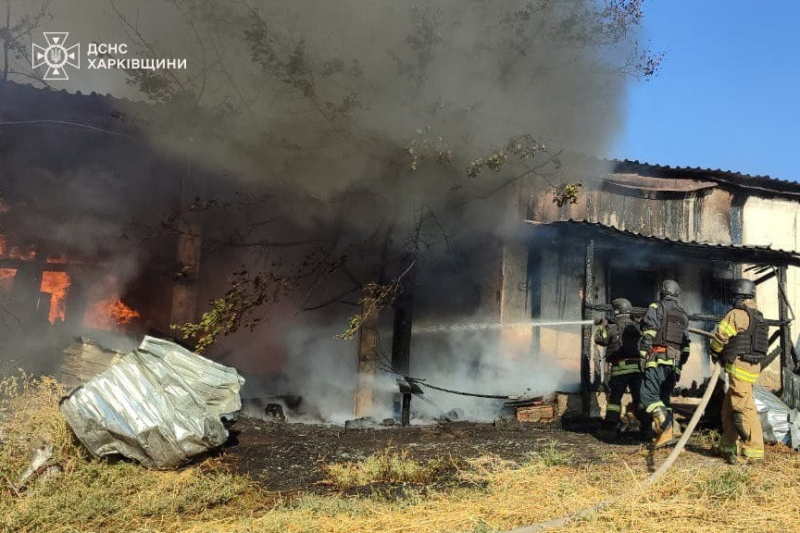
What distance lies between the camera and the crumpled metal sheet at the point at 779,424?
249 inches

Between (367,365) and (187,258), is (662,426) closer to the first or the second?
(367,365)

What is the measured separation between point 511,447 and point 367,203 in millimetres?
5022

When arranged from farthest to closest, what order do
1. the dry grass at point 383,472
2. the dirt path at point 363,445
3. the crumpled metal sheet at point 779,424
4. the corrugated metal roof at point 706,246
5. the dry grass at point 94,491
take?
the corrugated metal roof at point 706,246, the crumpled metal sheet at point 779,424, the dirt path at point 363,445, the dry grass at point 383,472, the dry grass at point 94,491

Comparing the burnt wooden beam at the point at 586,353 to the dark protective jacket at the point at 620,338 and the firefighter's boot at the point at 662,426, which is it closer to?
the dark protective jacket at the point at 620,338

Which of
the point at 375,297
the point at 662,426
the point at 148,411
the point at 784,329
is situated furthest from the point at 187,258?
the point at 784,329

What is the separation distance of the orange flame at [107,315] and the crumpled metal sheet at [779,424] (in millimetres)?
9489

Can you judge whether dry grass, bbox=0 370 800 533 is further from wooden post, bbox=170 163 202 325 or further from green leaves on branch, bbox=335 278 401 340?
wooden post, bbox=170 163 202 325

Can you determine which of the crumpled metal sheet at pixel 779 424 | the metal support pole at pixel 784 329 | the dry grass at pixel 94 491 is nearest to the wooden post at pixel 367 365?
the dry grass at pixel 94 491

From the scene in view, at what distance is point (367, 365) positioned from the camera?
9.05 metres

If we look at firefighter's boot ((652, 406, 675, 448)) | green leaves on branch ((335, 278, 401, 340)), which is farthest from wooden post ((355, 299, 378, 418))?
firefighter's boot ((652, 406, 675, 448))

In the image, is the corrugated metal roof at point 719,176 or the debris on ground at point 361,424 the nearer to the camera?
the debris on ground at point 361,424

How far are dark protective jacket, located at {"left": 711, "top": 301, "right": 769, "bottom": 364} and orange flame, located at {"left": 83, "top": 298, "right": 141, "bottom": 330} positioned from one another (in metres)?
8.94

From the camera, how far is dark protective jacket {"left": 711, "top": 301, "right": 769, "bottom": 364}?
5410mm

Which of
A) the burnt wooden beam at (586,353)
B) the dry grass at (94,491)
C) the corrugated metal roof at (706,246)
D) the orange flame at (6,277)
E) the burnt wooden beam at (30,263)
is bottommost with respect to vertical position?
the dry grass at (94,491)
